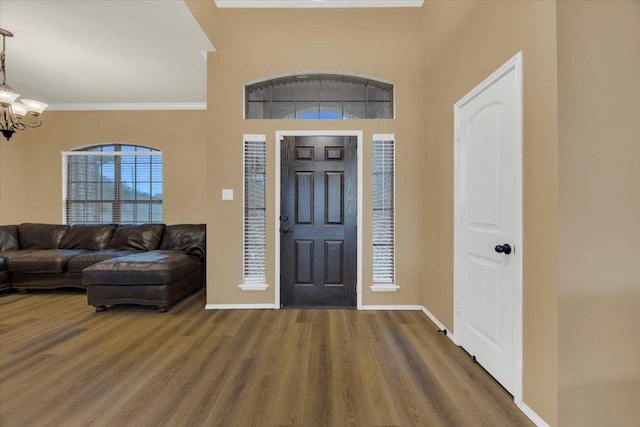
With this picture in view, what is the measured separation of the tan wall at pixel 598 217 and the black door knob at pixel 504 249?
40 centimetres

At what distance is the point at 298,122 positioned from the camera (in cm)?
358

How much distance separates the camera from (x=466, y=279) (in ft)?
8.16

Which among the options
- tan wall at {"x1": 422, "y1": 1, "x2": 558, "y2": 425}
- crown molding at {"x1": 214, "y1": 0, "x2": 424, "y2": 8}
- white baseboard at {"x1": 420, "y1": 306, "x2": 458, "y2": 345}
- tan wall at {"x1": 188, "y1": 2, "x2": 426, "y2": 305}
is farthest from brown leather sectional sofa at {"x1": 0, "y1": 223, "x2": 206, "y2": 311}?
tan wall at {"x1": 422, "y1": 1, "x2": 558, "y2": 425}

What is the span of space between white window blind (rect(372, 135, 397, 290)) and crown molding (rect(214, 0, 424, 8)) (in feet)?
5.07

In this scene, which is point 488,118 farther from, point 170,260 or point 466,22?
point 170,260

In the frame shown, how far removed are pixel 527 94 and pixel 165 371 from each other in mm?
2913

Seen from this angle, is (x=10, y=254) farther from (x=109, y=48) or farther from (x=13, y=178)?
(x=109, y=48)

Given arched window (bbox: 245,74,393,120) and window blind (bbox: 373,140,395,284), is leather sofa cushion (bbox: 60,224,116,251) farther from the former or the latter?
window blind (bbox: 373,140,395,284)

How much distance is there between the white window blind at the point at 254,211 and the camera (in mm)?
3607

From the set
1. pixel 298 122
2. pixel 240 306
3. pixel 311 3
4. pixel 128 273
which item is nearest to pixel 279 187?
pixel 298 122

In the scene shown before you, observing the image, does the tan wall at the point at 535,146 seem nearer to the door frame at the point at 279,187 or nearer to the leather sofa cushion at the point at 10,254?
A: the door frame at the point at 279,187

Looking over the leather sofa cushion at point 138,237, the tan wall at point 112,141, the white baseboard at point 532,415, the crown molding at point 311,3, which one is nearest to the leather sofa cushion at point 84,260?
the leather sofa cushion at point 138,237

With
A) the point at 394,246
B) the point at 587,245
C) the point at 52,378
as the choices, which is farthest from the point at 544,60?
the point at 52,378

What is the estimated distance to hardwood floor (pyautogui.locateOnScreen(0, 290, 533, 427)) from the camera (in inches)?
68.3
